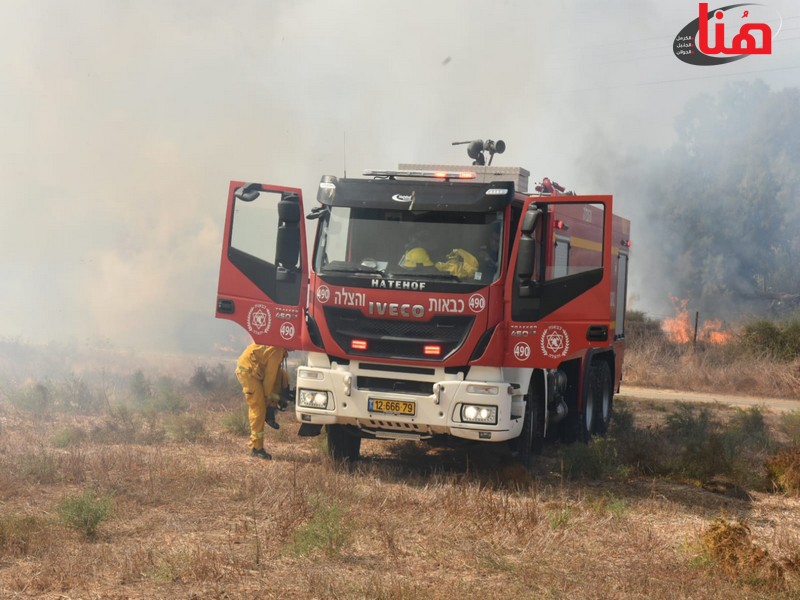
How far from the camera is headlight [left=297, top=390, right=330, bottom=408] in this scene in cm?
1077

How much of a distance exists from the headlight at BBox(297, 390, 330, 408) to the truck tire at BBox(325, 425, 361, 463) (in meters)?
0.62

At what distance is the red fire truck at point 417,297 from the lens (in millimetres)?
10359

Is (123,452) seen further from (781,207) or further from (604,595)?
(781,207)

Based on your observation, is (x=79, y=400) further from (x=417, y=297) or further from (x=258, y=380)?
(x=417, y=297)

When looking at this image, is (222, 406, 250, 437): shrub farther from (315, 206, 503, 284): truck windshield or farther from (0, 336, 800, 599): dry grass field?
(315, 206, 503, 284): truck windshield

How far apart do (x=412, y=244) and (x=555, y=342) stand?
5.78 ft

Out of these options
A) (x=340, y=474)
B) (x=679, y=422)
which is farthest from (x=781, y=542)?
(x=679, y=422)

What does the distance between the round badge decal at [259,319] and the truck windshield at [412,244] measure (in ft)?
2.77

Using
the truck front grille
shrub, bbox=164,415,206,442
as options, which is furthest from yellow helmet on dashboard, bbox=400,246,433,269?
shrub, bbox=164,415,206,442

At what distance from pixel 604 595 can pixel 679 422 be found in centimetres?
983

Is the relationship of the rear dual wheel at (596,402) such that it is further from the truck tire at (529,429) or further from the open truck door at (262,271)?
the open truck door at (262,271)

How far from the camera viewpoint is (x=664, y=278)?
54.1m

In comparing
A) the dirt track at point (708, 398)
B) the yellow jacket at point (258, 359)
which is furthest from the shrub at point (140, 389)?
the dirt track at point (708, 398)

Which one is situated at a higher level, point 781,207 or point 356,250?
point 781,207
